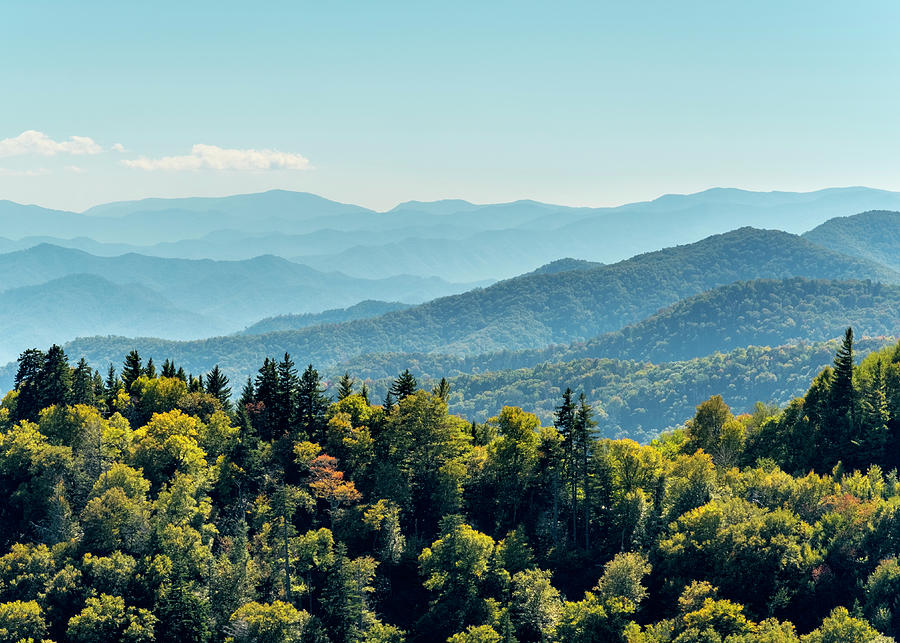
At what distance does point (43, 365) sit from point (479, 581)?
231 ft

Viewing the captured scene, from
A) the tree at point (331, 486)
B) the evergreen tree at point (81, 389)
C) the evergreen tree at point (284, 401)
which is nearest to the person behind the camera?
the tree at point (331, 486)

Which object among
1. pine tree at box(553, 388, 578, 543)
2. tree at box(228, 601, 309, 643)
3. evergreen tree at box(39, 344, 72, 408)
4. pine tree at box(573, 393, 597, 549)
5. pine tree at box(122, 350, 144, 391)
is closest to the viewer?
tree at box(228, 601, 309, 643)

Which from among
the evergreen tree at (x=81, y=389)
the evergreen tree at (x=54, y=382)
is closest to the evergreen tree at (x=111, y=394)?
the evergreen tree at (x=81, y=389)

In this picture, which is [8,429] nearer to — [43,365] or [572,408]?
[43,365]

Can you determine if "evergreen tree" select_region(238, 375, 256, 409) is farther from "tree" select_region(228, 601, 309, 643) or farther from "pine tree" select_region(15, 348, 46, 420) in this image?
"tree" select_region(228, 601, 309, 643)

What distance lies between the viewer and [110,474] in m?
99.5

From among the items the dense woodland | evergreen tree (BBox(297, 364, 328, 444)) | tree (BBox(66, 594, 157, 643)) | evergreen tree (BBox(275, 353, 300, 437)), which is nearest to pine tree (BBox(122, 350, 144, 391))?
the dense woodland

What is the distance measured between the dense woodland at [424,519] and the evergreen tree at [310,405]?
0.32 metres

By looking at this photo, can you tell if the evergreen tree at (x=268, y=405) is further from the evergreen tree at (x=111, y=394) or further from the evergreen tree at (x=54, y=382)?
the evergreen tree at (x=54, y=382)

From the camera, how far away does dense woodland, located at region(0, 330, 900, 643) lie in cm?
8675

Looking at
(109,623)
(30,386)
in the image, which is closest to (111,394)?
(30,386)

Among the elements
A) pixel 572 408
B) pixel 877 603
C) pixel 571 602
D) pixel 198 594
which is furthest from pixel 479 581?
pixel 877 603

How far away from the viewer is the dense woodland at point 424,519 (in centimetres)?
8675

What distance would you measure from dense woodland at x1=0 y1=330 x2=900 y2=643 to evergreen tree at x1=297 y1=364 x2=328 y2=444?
320mm
